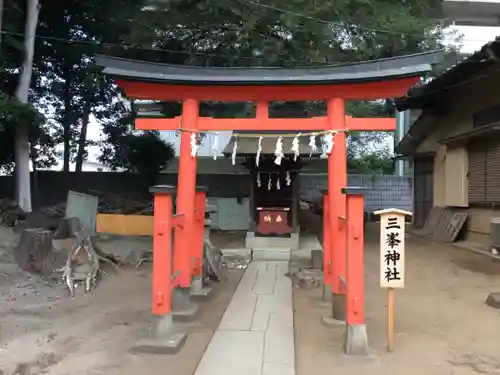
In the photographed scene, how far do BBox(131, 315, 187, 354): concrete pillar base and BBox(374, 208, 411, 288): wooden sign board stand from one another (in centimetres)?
239

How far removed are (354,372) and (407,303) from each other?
332cm

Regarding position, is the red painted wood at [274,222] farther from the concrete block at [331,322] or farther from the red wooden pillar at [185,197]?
the concrete block at [331,322]

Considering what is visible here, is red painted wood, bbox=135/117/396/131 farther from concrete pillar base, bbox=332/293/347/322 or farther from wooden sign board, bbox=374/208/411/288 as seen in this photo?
concrete pillar base, bbox=332/293/347/322

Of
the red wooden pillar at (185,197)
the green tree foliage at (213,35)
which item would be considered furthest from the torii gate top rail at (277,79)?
the green tree foliage at (213,35)

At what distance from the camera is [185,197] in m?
7.45

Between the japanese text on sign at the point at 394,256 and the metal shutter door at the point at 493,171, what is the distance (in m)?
8.49

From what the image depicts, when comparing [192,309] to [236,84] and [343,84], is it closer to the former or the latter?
[236,84]

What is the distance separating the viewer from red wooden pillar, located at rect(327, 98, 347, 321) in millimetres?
6906

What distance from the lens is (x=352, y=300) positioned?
221 inches

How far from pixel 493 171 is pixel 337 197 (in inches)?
312

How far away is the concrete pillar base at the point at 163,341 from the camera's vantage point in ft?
18.3

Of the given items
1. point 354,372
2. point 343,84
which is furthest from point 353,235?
point 343,84

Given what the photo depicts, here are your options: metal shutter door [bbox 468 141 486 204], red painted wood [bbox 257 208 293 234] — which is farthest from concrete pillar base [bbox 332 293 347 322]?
metal shutter door [bbox 468 141 486 204]

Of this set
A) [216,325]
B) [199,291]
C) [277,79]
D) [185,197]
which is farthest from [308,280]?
[277,79]
